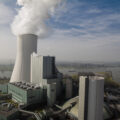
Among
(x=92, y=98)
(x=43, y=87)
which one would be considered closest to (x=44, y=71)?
(x=43, y=87)

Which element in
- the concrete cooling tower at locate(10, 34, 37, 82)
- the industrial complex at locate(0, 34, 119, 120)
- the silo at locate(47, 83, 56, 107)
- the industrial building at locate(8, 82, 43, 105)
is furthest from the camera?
the concrete cooling tower at locate(10, 34, 37, 82)

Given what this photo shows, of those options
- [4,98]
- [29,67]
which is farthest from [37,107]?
[29,67]

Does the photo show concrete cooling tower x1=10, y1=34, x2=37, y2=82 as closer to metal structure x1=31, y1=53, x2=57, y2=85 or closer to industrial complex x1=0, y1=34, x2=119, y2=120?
industrial complex x1=0, y1=34, x2=119, y2=120

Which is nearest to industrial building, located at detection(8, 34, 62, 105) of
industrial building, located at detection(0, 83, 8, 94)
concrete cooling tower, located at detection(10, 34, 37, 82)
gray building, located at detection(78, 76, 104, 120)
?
concrete cooling tower, located at detection(10, 34, 37, 82)

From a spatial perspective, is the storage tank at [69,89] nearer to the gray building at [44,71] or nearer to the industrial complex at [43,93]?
the industrial complex at [43,93]

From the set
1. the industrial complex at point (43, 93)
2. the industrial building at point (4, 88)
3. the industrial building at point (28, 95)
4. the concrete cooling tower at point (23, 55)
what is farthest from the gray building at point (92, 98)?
the industrial building at point (4, 88)

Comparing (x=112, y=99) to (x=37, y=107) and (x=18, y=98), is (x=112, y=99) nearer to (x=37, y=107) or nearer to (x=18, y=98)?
(x=37, y=107)
